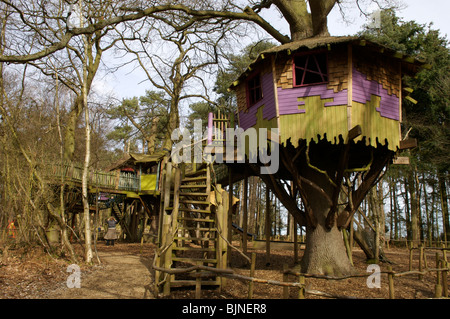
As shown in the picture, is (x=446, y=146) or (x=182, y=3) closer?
(x=182, y=3)

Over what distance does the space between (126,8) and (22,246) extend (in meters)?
8.23

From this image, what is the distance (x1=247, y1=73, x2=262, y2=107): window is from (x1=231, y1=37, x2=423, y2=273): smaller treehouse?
1.45 ft

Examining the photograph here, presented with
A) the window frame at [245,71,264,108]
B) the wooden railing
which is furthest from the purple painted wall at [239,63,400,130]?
the wooden railing

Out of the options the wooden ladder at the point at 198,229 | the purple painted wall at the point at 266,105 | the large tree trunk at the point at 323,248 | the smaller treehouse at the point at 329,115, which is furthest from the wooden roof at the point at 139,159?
the large tree trunk at the point at 323,248

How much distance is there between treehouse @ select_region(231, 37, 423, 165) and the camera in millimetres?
9047

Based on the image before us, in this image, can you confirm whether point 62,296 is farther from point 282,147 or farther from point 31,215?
point 282,147

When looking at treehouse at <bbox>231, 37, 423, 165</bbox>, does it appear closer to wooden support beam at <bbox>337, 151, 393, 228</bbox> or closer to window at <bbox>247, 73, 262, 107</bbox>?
wooden support beam at <bbox>337, 151, 393, 228</bbox>

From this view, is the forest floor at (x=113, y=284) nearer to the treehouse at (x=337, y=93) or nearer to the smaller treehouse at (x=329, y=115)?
the smaller treehouse at (x=329, y=115)

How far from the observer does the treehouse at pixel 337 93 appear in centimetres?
905

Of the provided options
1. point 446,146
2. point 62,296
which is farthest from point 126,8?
point 446,146

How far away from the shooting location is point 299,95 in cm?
949

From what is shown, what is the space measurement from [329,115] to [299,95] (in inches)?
41.2

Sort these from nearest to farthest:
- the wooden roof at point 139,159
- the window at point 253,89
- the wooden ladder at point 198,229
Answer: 1. the wooden ladder at point 198,229
2. the window at point 253,89
3. the wooden roof at point 139,159
